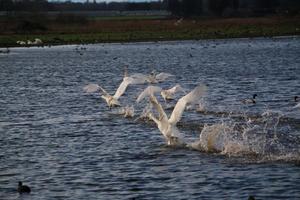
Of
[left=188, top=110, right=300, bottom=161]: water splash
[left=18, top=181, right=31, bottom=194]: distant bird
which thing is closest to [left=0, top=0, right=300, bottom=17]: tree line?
[left=188, top=110, right=300, bottom=161]: water splash

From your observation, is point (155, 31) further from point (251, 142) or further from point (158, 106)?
point (158, 106)

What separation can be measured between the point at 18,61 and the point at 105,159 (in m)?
52.0

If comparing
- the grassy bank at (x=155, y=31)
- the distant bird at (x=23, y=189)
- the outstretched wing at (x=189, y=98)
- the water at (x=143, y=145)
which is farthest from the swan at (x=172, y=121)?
the grassy bank at (x=155, y=31)

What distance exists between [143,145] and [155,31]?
86.9 metres

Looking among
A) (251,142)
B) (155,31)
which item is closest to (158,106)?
(251,142)

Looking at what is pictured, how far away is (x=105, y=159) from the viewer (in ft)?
64.7

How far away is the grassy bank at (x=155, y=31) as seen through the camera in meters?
100

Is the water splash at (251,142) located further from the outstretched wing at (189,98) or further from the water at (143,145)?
the outstretched wing at (189,98)

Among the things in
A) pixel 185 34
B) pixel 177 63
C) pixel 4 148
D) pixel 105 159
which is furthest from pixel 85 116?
pixel 185 34

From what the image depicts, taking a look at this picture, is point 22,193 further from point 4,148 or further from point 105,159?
point 4,148

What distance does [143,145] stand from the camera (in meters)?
21.7

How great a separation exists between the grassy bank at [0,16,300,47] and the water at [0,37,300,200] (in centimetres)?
5320

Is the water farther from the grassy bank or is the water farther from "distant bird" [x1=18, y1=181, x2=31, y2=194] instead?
the grassy bank

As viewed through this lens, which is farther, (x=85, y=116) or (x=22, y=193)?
(x=85, y=116)
